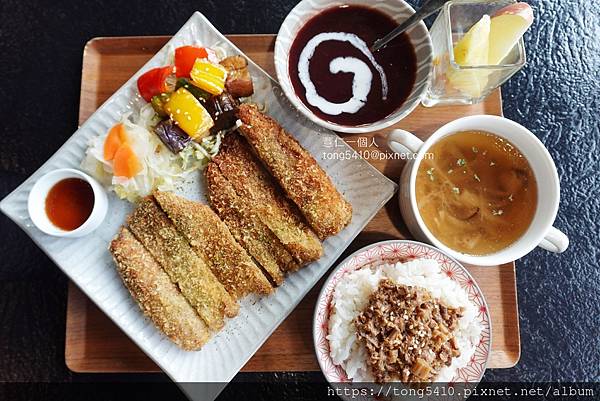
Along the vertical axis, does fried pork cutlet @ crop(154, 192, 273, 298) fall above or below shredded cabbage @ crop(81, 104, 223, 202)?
below

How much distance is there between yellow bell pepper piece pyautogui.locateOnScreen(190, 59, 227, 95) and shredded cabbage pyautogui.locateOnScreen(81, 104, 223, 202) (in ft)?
0.79

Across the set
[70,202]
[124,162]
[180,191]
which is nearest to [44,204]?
[70,202]

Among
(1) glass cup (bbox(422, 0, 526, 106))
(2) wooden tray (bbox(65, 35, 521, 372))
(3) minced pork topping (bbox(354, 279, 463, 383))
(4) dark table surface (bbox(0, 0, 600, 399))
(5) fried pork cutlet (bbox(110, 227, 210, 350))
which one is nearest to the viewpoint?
(3) minced pork topping (bbox(354, 279, 463, 383))

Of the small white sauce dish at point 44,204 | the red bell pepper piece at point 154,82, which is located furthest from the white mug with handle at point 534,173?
the small white sauce dish at point 44,204

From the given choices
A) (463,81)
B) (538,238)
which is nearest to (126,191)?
(463,81)

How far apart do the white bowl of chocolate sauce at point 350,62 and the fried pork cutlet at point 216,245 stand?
73 cm

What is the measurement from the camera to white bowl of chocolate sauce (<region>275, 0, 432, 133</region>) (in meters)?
2.52

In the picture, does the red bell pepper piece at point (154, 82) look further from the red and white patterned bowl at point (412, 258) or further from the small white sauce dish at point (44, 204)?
the red and white patterned bowl at point (412, 258)

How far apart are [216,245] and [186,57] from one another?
920 millimetres

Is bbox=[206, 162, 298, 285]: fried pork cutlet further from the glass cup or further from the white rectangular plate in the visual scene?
the glass cup

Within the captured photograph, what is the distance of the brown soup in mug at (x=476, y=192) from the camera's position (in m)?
2.32

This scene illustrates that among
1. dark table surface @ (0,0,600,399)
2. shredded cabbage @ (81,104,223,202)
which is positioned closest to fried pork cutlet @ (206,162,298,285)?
shredded cabbage @ (81,104,223,202)

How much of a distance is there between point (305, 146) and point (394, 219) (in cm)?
57

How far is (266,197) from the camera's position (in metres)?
2.62
